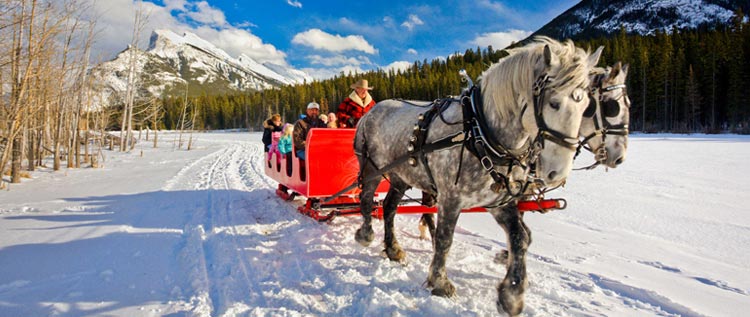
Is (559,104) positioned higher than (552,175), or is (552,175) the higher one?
(559,104)

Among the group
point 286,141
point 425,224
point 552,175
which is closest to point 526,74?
point 552,175

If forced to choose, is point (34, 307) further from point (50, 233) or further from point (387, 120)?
point (387, 120)

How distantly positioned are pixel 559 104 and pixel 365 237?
2.65 m

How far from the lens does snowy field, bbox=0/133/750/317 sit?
2918 millimetres

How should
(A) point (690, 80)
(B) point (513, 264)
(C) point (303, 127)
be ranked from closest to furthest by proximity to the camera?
(B) point (513, 264) → (C) point (303, 127) → (A) point (690, 80)

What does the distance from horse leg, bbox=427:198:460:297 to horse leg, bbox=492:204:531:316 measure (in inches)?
16.3

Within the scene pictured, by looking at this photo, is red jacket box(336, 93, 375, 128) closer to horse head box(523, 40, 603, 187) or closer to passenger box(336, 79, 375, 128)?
passenger box(336, 79, 375, 128)

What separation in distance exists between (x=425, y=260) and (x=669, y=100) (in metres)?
51.4

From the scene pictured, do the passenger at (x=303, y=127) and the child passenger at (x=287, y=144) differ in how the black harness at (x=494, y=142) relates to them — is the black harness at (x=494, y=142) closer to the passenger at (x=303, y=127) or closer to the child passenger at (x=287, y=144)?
the passenger at (x=303, y=127)

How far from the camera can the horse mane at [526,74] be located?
2.28 m

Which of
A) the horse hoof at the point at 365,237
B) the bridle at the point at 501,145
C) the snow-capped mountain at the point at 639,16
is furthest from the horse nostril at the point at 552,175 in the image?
the snow-capped mountain at the point at 639,16

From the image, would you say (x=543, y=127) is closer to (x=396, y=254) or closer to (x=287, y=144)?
(x=396, y=254)

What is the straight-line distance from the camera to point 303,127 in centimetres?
649

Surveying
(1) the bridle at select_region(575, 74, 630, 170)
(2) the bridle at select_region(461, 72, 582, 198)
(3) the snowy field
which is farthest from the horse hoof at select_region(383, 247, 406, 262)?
(1) the bridle at select_region(575, 74, 630, 170)
